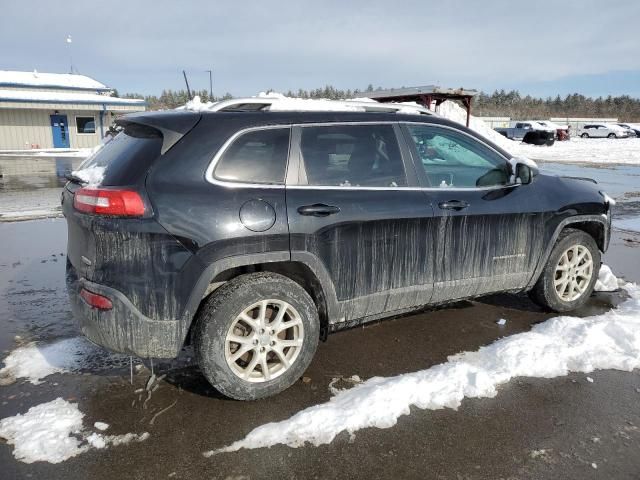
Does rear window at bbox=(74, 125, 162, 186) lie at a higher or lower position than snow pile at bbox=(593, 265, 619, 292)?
higher

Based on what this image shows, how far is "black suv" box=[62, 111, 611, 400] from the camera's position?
2.89 m

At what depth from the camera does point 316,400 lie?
3.24m

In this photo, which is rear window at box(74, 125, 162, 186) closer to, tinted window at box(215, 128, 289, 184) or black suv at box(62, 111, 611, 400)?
black suv at box(62, 111, 611, 400)

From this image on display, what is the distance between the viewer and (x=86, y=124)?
103 ft

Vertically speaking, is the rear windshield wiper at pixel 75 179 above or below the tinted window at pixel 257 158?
below

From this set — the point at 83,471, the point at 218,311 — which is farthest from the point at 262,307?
the point at 83,471

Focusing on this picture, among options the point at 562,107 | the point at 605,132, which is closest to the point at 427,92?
the point at 605,132

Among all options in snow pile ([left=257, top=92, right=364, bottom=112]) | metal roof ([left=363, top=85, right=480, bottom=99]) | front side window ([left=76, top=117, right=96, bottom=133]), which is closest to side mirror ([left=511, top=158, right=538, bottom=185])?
snow pile ([left=257, top=92, right=364, bottom=112])

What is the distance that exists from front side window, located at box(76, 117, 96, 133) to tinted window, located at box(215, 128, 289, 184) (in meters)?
32.1

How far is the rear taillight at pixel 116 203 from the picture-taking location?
2.84 m

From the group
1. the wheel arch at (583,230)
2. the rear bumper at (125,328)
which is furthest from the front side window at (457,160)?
the rear bumper at (125,328)

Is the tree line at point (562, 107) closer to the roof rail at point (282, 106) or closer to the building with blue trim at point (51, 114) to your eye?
the building with blue trim at point (51, 114)

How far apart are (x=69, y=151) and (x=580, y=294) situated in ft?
103

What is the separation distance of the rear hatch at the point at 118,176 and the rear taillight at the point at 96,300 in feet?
0.31
